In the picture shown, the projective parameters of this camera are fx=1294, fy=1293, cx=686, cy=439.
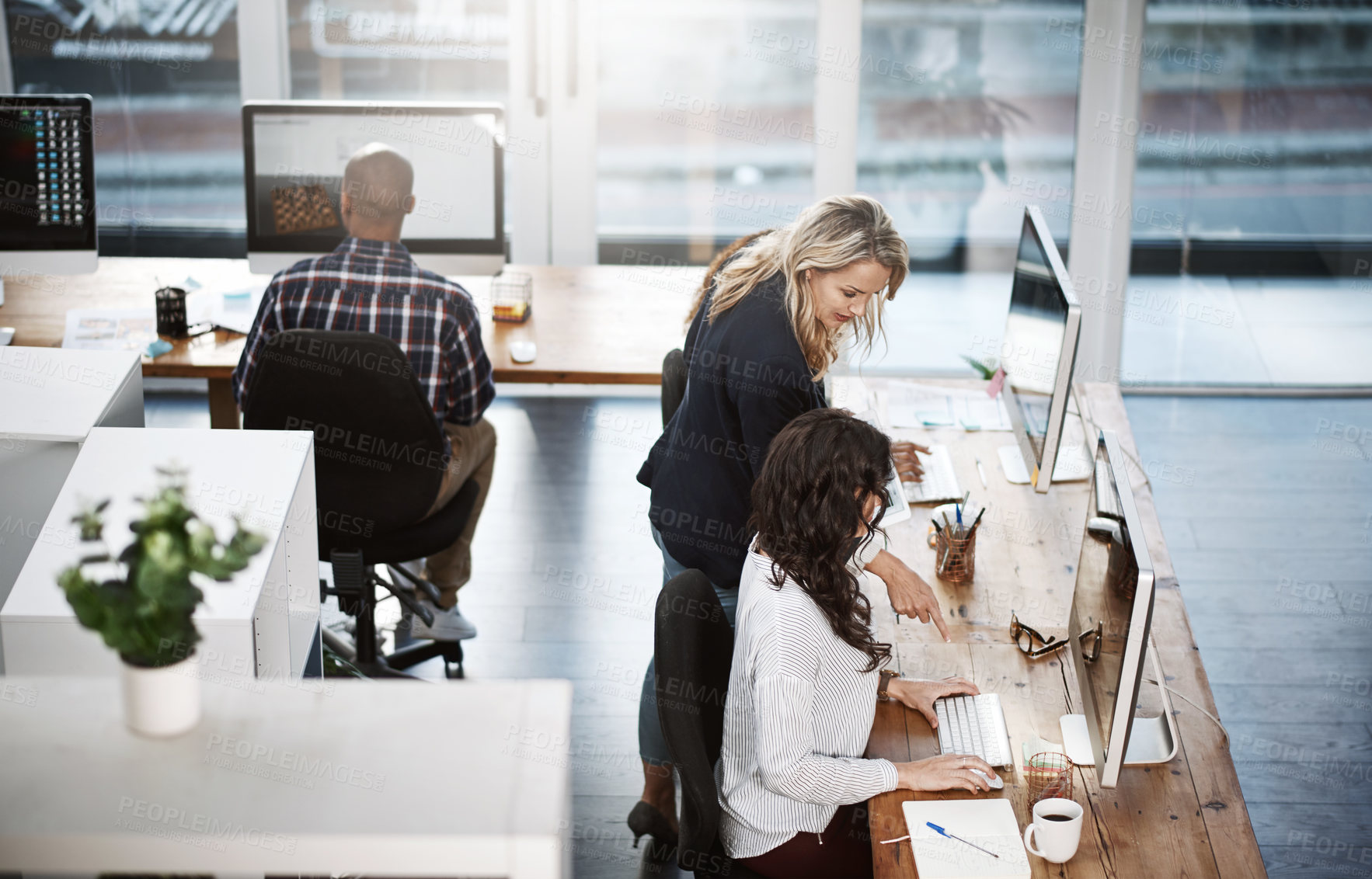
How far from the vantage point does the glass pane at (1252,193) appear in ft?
16.2

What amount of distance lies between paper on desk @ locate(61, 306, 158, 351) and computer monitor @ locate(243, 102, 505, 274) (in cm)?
35

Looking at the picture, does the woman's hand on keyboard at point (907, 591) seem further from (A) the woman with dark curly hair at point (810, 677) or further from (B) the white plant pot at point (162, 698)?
(B) the white plant pot at point (162, 698)

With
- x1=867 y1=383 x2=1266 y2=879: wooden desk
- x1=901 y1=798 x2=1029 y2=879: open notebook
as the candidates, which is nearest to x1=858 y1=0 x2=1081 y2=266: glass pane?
x1=867 y1=383 x2=1266 y2=879: wooden desk

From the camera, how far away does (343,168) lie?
3.74m

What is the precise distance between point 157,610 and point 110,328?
277 centimetres

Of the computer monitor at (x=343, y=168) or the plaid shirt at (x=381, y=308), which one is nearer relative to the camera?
the plaid shirt at (x=381, y=308)

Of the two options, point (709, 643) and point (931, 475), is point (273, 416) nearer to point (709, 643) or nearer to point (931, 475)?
point (709, 643)

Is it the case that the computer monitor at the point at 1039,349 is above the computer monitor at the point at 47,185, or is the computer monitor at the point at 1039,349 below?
below

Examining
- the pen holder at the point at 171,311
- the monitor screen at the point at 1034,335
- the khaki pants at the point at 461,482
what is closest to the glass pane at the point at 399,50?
the pen holder at the point at 171,311

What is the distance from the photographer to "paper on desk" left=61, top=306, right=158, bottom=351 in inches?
136

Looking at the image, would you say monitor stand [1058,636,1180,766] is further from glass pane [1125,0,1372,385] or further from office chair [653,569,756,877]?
glass pane [1125,0,1372,385]

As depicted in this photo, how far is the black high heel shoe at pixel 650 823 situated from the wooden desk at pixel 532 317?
114 centimetres

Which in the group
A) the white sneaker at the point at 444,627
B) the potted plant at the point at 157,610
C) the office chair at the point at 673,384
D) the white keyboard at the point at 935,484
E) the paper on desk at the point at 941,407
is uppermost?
the potted plant at the point at 157,610

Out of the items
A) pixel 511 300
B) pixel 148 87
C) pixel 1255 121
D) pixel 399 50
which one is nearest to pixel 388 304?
pixel 511 300
